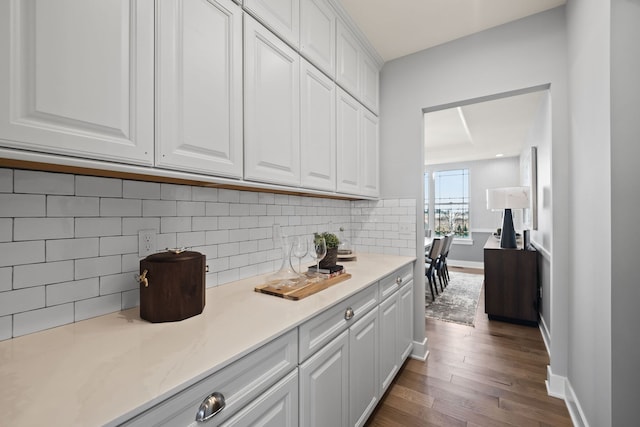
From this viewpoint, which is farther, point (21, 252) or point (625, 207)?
point (625, 207)

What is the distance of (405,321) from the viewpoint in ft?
7.20

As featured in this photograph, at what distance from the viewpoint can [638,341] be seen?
43.8 inches

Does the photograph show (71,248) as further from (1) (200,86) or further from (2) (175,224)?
(1) (200,86)

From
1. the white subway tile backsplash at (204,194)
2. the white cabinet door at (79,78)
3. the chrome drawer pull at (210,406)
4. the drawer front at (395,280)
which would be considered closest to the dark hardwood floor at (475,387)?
the drawer front at (395,280)

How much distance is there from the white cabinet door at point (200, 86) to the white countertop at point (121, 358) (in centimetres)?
57

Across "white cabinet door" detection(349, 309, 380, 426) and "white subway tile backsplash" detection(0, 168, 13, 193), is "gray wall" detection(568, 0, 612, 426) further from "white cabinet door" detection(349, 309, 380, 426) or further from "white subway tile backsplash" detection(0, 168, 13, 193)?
"white subway tile backsplash" detection(0, 168, 13, 193)

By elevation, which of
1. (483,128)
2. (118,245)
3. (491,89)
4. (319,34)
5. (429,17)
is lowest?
(118,245)

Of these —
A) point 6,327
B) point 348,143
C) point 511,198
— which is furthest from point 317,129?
point 511,198

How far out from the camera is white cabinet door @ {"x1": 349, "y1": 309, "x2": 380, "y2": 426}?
1416 mm

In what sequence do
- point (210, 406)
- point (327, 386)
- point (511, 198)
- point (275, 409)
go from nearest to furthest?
point (210, 406) → point (275, 409) → point (327, 386) → point (511, 198)

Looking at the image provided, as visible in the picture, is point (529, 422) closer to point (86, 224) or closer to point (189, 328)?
point (189, 328)

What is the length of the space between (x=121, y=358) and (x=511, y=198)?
3.83 m

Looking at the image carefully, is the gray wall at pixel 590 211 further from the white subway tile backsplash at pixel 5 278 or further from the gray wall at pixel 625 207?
the white subway tile backsplash at pixel 5 278

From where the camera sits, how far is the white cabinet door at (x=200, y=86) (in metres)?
0.96
